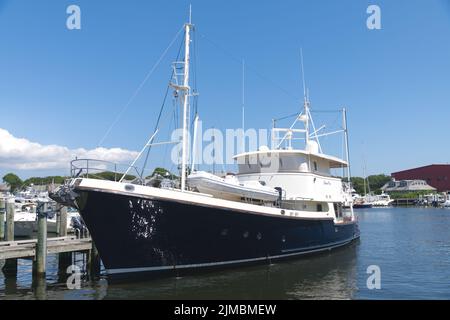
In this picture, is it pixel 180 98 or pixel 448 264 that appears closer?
pixel 180 98

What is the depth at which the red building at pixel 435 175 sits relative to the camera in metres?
119

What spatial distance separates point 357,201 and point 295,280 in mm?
96788

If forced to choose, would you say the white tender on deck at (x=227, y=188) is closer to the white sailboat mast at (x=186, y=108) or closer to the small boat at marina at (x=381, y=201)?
the white sailboat mast at (x=186, y=108)

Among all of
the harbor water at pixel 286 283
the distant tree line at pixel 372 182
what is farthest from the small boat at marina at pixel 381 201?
the harbor water at pixel 286 283

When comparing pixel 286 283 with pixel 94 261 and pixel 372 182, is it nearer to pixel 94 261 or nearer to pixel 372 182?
pixel 94 261

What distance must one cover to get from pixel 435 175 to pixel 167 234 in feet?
405

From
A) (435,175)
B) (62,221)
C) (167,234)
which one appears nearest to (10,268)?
(62,221)

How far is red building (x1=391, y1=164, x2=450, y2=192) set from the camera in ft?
391

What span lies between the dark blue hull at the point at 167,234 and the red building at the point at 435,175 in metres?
118

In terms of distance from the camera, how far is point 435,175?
4774 inches
